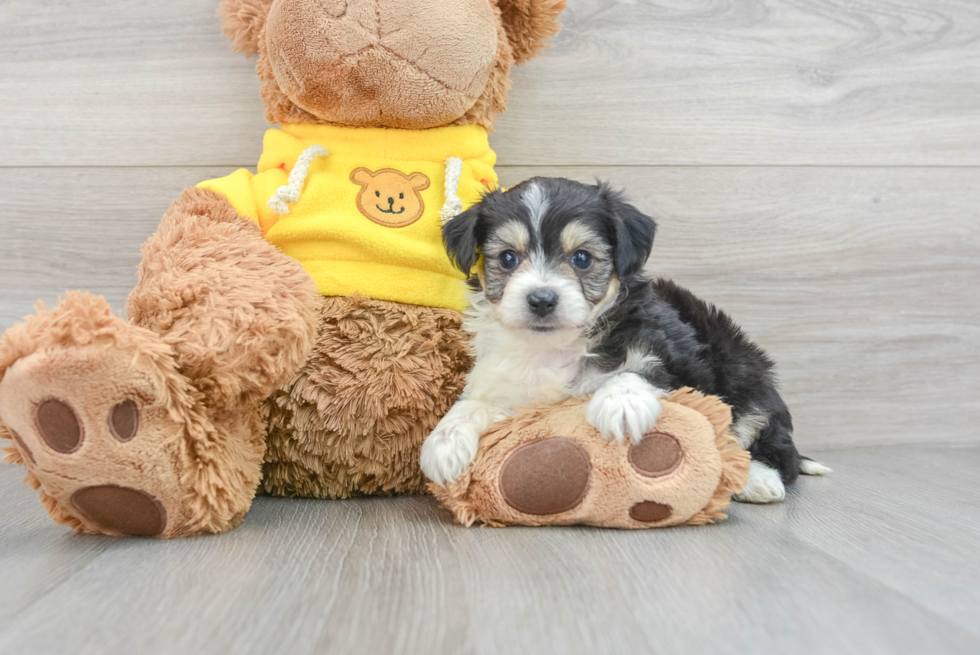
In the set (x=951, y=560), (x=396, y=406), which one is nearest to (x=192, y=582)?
(x=396, y=406)

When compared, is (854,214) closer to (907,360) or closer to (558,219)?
(907,360)

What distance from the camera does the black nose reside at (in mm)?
1540

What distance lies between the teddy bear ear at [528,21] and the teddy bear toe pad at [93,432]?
52.4 inches

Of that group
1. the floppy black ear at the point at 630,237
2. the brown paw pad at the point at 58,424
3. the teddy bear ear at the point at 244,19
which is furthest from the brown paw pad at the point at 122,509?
the teddy bear ear at the point at 244,19

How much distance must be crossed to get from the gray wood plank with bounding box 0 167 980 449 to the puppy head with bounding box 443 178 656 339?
0.70 m

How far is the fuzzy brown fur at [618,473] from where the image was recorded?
1.45m

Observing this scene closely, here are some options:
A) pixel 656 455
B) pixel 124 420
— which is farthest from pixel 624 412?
pixel 124 420

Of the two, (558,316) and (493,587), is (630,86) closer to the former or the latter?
(558,316)

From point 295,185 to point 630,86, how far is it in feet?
3.98

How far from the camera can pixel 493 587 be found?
1.15 meters

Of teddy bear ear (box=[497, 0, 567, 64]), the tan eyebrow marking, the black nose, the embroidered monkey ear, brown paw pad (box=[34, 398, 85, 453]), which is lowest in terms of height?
brown paw pad (box=[34, 398, 85, 453])

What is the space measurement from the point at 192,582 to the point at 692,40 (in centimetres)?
217

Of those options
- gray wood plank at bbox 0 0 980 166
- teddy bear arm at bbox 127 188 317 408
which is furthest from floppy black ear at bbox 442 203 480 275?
gray wood plank at bbox 0 0 980 166

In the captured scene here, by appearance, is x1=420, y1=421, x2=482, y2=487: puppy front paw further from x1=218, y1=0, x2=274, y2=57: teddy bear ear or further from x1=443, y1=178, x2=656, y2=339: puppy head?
x1=218, y1=0, x2=274, y2=57: teddy bear ear
